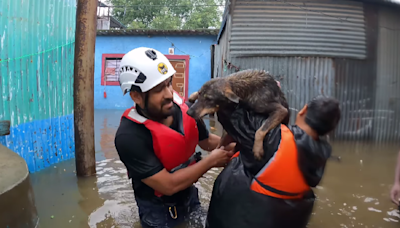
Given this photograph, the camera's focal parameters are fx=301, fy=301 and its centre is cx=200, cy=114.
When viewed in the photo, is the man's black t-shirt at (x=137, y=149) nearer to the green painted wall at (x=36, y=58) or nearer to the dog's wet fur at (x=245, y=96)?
the dog's wet fur at (x=245, y=96)

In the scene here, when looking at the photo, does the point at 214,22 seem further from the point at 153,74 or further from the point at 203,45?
the point at 153,74

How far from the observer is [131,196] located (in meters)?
4.13

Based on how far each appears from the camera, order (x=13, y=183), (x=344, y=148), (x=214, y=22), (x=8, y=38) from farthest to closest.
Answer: (x=214, y=22)
(x=344, y=148)
(x=8, y=38)
(x=13, y=183)

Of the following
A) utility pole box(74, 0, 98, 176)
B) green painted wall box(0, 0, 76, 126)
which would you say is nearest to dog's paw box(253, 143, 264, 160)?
utility pole box(74, 0, 98, 176)

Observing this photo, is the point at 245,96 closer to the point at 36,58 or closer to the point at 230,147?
the point at 230,147

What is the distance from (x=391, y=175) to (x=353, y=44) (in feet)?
12.9

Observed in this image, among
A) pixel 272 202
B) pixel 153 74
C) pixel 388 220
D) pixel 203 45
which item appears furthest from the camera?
pixel 203 45

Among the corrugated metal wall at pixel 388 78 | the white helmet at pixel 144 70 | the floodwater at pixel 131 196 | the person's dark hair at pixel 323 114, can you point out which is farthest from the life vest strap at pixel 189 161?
the corrugated metal wall at pixel 388 78

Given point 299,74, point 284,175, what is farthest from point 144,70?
point 299,74

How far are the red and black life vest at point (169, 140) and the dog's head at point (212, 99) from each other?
43cm

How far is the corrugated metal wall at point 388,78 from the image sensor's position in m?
7.72

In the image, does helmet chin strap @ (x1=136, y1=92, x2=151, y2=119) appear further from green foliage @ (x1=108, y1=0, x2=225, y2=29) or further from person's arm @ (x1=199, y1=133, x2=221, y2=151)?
green foliage @ (x1=108, y1=0, x2=225, y2=29)

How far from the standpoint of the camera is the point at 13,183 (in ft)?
9.26

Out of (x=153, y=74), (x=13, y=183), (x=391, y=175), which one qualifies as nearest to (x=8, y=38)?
(x=13, y=183)
